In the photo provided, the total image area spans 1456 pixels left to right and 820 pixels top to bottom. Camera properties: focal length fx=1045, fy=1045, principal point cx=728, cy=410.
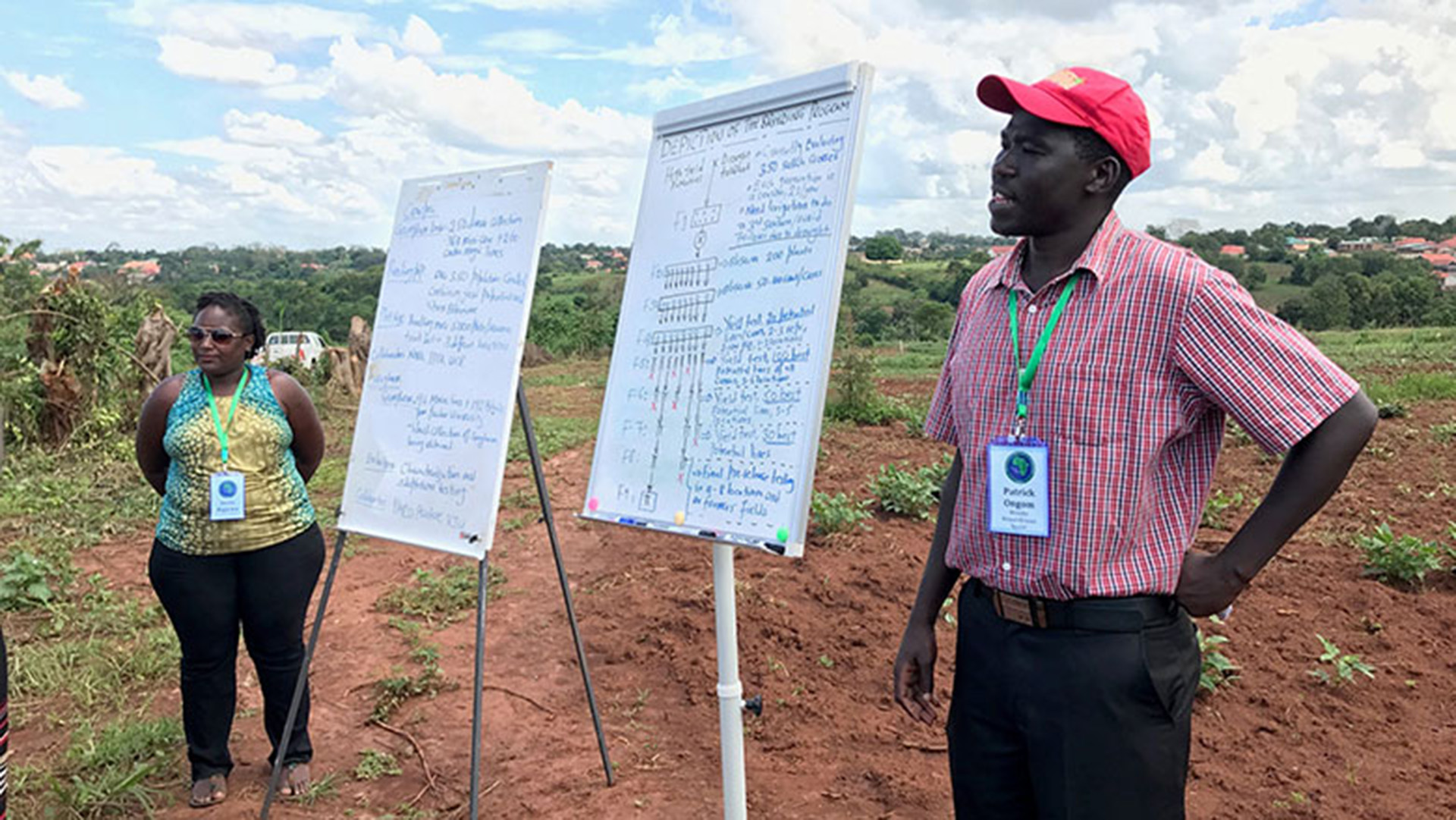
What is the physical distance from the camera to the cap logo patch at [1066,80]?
6.40 feet

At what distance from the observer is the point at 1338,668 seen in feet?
13.3

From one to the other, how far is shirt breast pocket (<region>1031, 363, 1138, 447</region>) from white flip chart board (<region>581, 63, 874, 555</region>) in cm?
69

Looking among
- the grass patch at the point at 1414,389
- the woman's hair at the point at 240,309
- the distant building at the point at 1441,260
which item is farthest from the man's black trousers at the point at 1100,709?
the distant building at the point at 1441,260

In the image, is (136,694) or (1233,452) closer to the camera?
(136,694)

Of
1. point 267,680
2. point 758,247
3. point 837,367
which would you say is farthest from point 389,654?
point 837,367

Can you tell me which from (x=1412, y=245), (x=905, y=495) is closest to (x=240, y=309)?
(x=905, y=495)

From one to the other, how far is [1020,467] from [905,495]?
434 centimetres

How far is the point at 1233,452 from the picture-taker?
26.4ft

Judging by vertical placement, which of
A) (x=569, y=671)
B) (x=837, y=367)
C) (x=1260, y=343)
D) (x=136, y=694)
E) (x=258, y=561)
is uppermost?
(x=837, y=367)

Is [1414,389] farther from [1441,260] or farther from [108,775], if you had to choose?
[1441,260]

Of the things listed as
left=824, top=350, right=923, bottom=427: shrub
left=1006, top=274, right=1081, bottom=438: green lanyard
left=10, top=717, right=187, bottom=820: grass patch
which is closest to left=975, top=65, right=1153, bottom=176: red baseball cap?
left=1006, top=274, right=1081, bottom=438: green lanyard

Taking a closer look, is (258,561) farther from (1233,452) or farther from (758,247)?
(1233,452)

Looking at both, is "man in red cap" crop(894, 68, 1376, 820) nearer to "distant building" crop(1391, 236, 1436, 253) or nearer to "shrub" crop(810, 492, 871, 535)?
"shrub" crop(810, 492, 871, 535)

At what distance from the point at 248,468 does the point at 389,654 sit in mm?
1779
